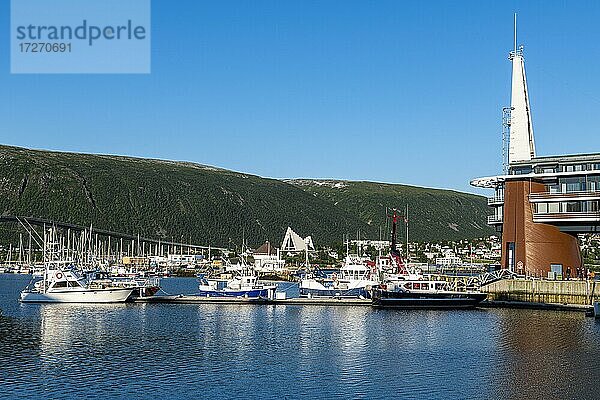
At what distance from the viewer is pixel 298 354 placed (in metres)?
64.7

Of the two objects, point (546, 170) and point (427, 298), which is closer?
point (427, 298)

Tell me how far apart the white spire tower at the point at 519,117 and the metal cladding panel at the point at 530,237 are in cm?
530

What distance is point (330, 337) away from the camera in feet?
245

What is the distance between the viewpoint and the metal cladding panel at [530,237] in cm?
10506

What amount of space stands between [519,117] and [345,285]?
3249 cm

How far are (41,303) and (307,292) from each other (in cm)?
3558

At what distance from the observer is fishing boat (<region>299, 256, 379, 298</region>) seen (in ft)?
377

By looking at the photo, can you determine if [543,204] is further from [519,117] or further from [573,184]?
[519,117]

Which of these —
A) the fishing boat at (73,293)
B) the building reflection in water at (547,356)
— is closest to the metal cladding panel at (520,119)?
the building reflection in water at (547,356)

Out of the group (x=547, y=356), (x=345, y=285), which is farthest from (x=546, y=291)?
(x=547, y=356)

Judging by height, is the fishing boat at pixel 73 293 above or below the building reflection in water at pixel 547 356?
above

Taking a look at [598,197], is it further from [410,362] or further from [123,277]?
[123,277]

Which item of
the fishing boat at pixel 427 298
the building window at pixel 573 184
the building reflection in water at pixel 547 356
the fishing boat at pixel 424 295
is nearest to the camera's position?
the building reflection in water at pixel 547 356

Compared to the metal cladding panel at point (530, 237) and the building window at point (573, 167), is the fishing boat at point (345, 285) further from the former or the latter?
the building window at point (573, 167)
